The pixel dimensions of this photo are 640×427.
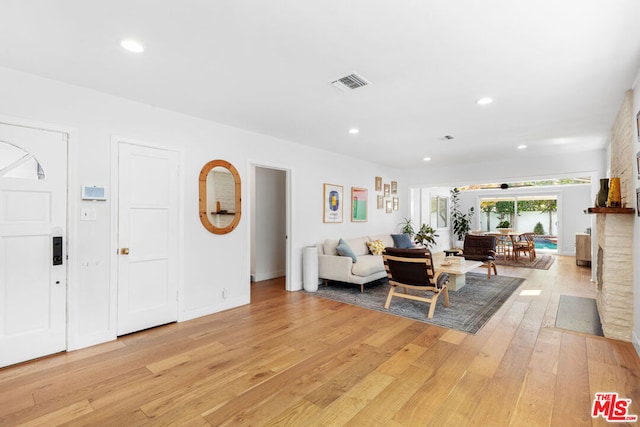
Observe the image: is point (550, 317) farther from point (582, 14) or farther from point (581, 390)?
point (582, 14)

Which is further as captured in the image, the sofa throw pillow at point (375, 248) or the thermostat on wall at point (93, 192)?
the sofa throw pillow at point (375, 248)

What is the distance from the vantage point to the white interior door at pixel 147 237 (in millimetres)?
3287

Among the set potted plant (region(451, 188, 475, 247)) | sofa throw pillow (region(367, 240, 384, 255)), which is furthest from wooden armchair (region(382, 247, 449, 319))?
potted plant (region(451, 188, 475, 247))

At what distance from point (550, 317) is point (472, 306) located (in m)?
0.86

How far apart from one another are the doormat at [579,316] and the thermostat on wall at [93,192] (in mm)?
5056

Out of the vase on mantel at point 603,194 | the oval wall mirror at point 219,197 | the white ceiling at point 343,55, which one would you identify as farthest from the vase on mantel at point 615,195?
the oval wall mirror at point 219,197

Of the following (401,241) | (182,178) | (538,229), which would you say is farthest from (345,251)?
(538,229)

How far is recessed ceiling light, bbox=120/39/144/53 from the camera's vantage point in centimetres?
221

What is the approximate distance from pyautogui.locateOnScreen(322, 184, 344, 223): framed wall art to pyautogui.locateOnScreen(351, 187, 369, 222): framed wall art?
1.28 feet

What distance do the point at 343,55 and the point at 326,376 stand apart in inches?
97.7

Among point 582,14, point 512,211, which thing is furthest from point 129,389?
point 512,211

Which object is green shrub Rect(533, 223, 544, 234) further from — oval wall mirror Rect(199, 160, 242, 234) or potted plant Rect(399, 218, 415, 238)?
oval wall mirror Rect(199, 160, 242, 234)

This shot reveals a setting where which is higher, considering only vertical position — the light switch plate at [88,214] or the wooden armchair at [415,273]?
the light switch plate at [88,214]

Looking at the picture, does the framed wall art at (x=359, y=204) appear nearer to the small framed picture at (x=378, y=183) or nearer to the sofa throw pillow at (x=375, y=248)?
the small framed picture at (x=378, y=183)
